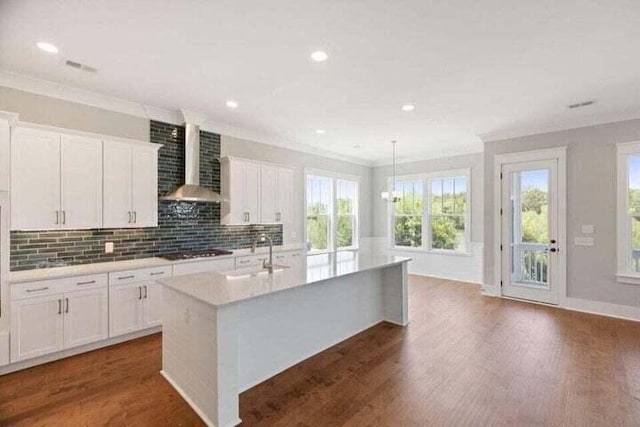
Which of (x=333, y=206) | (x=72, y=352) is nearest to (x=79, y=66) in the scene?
(x=72, y=352)

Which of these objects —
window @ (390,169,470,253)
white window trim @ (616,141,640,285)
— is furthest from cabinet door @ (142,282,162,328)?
white window trim @ (616,141,640,285)

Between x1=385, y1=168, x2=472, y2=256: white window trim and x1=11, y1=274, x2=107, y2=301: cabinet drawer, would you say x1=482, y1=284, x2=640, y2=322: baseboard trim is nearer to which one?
x1=385, y1=168, x2=472, y2=256: white window trim

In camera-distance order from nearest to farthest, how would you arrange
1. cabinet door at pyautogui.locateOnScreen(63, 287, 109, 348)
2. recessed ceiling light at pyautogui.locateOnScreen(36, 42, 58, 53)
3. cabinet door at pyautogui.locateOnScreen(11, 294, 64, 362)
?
recessed ceiling light at pyautogui.locateOnScreen(36, 42, 58, 53) < cabinet door at pyautogui.locateOnScreen(11, 294, 64, 362) < cabinet door at pyautogui.locateOnScreen(63, 287, 109, 348)

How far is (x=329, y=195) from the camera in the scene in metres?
7.12

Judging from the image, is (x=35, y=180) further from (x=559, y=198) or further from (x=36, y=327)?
(x=559, y=198)

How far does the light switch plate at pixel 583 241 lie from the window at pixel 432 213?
80.1 inches

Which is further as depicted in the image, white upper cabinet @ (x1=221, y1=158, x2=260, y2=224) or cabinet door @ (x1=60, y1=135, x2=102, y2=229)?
white upper cabinet @ (x1=221, y1=158, x2=260, y2=224)

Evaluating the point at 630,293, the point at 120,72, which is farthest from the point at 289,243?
the point at 630,293

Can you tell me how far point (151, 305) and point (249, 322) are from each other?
1.82m

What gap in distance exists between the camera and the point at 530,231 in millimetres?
5215

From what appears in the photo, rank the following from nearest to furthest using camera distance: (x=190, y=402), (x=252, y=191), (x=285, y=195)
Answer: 1. (x=190, y=402)
2. (x=252, y=191)
3. (x=285, y=195)

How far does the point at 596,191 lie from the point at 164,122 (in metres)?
6.38

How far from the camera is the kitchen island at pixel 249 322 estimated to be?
7.02 ft

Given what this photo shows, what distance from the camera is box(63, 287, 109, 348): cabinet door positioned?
3156mm
